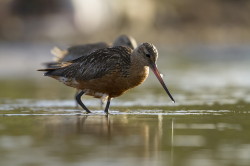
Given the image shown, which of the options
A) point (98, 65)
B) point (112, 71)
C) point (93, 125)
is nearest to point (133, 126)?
point (93, 125)

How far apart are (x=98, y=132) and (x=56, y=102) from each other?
4.29 metres

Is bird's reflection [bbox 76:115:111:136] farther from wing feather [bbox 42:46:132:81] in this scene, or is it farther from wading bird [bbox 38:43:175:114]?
wing feather [bbox 42:46:132:81]

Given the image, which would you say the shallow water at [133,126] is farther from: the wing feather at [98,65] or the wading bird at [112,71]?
the wing feather at [98,65]

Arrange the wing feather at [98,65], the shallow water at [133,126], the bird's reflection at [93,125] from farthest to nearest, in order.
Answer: the wing feather at [98,65] < the bird's reflection at [93,125] < the shallow water at [133,126]

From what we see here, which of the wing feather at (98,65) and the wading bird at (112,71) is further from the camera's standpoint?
the wing feather at (98,65)

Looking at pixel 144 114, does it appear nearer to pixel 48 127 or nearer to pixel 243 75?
pixel 48 127

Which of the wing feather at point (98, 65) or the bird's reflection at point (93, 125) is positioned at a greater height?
the wing feather at point (98, 65)

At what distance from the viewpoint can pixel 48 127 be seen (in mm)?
10141

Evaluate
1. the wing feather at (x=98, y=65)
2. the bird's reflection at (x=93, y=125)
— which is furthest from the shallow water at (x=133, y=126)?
the wing feather at (x=98, y=65)

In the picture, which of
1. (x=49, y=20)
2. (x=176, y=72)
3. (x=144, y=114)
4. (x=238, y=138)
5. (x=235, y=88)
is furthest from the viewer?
(x=49, y=20)

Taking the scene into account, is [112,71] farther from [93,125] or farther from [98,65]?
[93,125]

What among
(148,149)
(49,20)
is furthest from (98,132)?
(49,20)

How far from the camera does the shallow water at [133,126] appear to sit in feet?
26.0

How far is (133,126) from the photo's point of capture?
10203mm
